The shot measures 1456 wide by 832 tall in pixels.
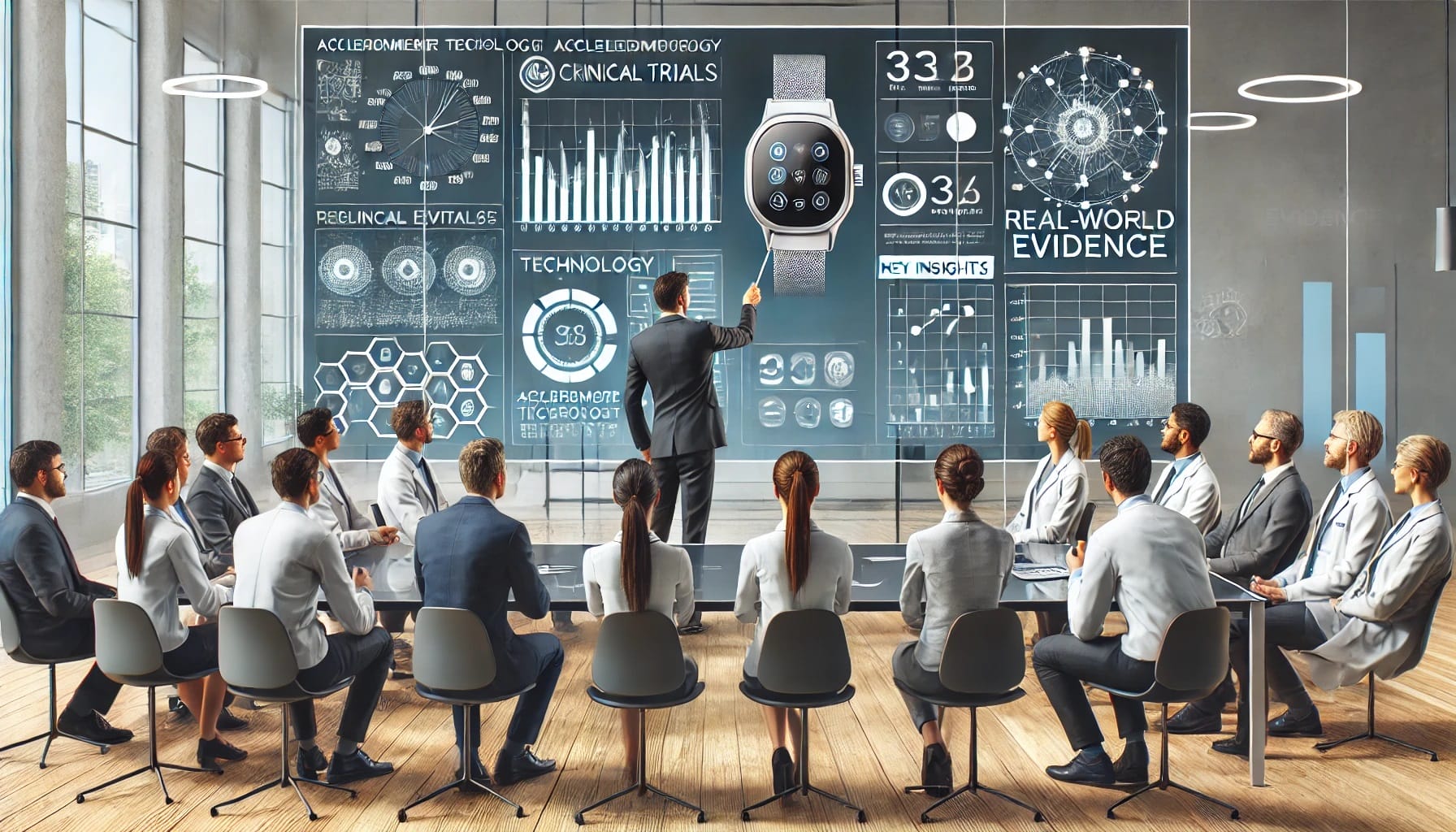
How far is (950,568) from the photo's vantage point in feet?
10.1

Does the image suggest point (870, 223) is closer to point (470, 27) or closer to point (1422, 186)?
point (470, 27)

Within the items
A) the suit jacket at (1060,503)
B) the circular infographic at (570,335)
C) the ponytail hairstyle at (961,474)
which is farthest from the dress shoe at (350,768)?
the circular infographic at (570,335)

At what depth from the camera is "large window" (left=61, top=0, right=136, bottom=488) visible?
6.85 metres

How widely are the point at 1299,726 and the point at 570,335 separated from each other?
14.1ft

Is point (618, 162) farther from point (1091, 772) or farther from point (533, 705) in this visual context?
point (1091, 772)

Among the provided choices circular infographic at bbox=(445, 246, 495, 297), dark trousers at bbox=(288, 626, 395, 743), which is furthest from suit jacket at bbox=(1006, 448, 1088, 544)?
circular infographic at bbox=(445, 246, 495, 297)

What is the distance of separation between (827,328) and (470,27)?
2761 millimetres

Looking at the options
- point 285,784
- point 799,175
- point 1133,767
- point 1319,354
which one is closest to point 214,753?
point 285,784

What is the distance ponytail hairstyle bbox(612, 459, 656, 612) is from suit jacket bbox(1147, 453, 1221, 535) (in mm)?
2295

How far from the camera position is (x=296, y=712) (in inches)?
133

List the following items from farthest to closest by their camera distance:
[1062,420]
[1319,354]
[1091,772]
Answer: [1319,354]
[1062,420]
[1091,772]

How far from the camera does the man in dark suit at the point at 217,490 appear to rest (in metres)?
4.05

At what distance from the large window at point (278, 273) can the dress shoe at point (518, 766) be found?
3692mm

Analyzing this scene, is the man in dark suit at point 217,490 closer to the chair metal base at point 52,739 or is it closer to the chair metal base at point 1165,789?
the chair metal base at point 52,739
